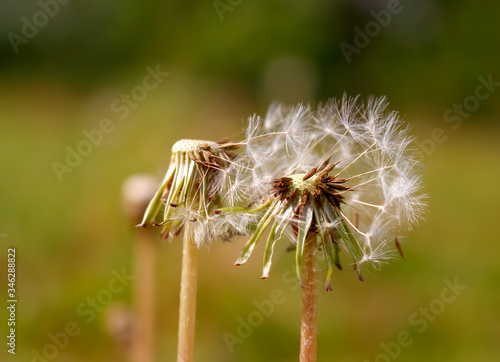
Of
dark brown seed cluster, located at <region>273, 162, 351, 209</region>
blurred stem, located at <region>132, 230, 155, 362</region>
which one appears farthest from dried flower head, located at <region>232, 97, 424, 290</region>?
blurred stem, located at <region>132, 230, 155, 362</region>

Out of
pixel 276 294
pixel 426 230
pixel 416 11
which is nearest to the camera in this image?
pixel 276 294

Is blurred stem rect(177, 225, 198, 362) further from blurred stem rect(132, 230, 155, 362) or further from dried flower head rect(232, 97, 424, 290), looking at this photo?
blurred stem rect(132, 230, 155, 362)

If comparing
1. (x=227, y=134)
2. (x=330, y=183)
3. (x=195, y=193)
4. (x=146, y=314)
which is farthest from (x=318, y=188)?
(x=227, y=134)

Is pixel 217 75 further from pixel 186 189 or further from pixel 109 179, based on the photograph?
pixel 186 189

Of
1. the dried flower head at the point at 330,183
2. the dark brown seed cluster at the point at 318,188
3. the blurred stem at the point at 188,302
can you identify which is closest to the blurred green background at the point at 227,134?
the dried flower head at the point at 330,183

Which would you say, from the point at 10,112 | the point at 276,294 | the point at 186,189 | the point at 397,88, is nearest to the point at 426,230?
the point at 276,294

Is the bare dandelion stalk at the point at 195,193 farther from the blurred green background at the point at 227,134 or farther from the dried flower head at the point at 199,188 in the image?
the blurred green background at the point at 227,134

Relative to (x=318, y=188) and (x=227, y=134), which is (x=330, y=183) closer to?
(x=318, y=188)
